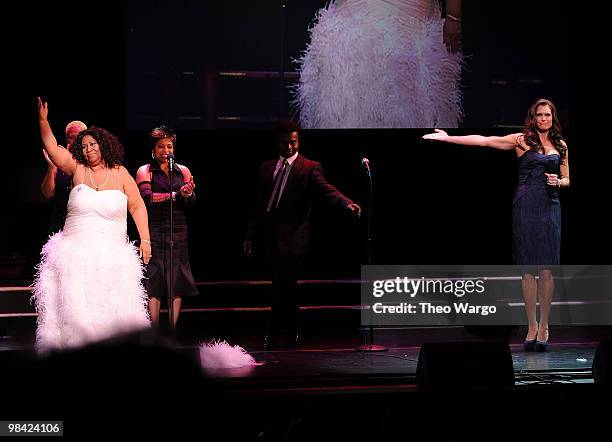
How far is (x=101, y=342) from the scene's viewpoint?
1.20 meters

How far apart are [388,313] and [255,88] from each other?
220 cm

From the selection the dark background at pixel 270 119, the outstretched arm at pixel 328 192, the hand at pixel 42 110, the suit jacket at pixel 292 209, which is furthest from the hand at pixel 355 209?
the dark background at pixel 270 119

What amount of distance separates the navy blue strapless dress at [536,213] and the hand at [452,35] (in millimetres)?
2195

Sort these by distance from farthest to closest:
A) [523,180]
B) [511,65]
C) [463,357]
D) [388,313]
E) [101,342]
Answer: [511,65]
[388,313]
[523,180]
[463,357]
[101,342]

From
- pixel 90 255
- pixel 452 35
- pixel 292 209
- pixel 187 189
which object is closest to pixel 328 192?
pixel 292 209

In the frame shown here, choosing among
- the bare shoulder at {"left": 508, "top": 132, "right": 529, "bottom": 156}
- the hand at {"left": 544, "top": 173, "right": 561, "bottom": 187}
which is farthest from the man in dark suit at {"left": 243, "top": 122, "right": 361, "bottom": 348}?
the hand at {"left": 544, "top": 173, "right": 561, "bottom": 187}

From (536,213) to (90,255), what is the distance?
2.83 m

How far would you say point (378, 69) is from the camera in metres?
8.03

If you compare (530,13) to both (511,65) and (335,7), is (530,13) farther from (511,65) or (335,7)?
(335,7)

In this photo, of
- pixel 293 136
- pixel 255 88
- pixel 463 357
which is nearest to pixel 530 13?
pixel 255 88

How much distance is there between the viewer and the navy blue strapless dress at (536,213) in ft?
19.9

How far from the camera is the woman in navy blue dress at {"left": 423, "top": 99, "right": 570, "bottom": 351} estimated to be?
605 cm

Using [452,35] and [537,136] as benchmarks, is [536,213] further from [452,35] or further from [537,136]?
[452,35]

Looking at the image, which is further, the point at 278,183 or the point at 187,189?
the point at 278,183
